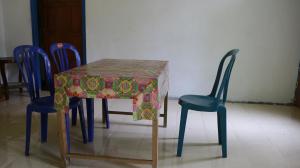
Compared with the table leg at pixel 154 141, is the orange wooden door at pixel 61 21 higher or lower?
higher

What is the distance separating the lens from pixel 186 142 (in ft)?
8.85

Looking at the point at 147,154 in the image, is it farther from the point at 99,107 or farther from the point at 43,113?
the point at 99,107

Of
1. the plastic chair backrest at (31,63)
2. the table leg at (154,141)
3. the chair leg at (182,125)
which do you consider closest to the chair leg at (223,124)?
the chair leg at (182,125)

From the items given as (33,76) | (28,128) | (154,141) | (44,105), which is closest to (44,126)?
(28,128)

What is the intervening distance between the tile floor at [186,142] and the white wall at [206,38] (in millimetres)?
677

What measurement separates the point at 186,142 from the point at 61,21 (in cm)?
325

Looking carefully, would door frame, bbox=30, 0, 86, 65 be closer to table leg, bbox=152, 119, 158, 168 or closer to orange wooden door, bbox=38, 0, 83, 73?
orange wooden door, bbox=38, 0, 83, 73

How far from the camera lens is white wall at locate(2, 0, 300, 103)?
3.93 meters

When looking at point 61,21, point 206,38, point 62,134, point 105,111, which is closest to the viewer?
point 62,134

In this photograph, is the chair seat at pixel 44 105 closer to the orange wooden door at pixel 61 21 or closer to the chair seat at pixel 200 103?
the chair seat at pixel 200 103

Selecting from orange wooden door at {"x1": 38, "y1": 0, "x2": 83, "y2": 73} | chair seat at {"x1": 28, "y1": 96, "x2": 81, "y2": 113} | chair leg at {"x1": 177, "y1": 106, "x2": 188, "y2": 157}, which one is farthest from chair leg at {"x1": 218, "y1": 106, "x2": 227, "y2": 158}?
orange wooden door at {"x1": 38, "y1": 0, "x2": 83, "y2": 73}

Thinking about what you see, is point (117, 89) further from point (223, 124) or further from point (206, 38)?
point (206, 38)

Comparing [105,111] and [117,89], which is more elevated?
[117,89]

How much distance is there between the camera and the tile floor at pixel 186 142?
Answer: 2264 millimetres
